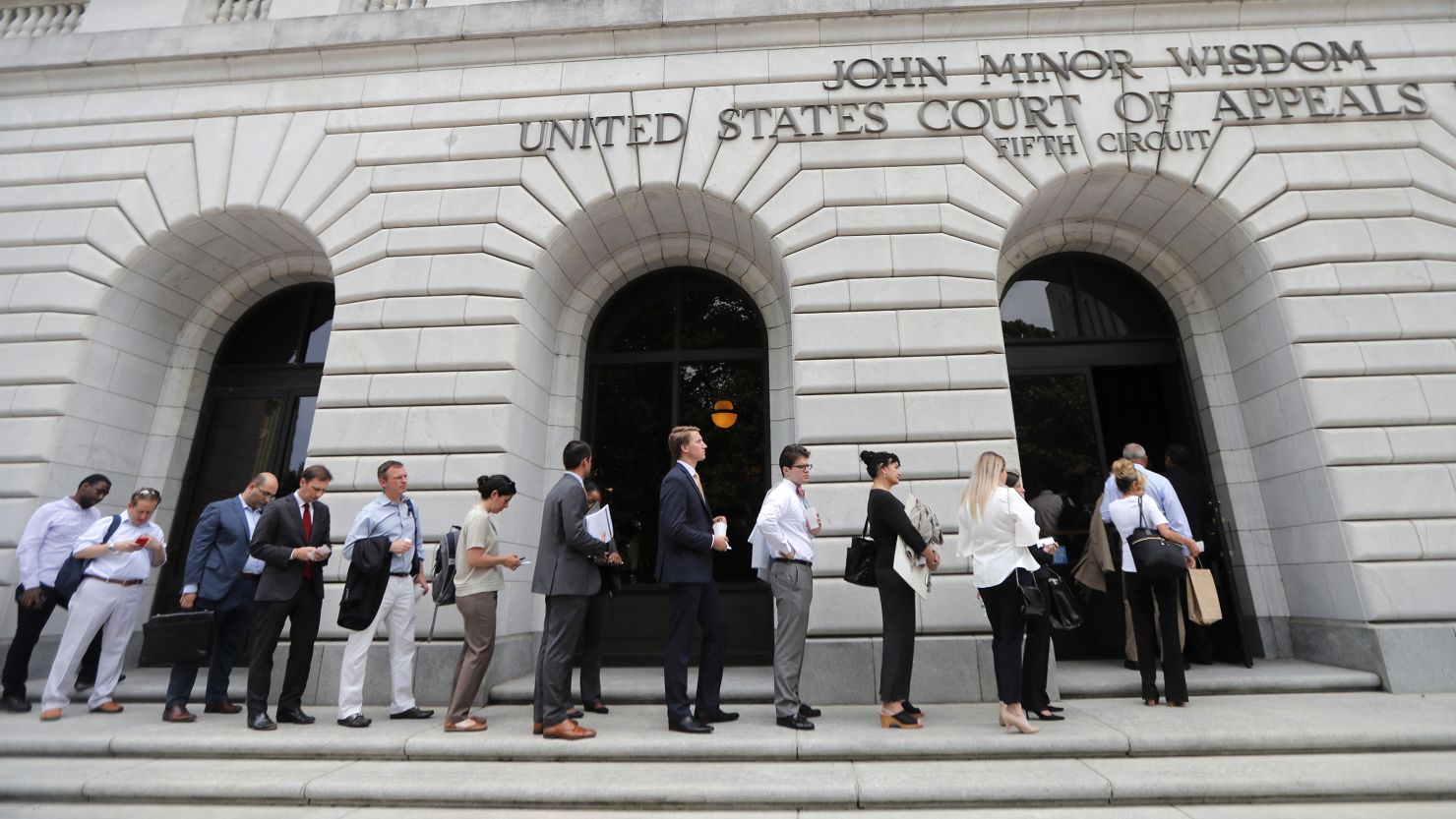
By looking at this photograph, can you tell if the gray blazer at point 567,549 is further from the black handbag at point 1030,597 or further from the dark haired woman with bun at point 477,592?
the black handbag at point 1030,597

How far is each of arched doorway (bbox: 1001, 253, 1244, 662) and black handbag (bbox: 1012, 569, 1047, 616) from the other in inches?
122

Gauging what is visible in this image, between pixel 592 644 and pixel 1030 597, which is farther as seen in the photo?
pixel 592 644

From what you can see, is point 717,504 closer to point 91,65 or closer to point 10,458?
point 10,458

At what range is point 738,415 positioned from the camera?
891 centimetres

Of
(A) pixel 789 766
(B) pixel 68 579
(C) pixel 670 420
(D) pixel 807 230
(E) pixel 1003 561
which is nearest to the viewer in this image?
(A) pixel 789 766

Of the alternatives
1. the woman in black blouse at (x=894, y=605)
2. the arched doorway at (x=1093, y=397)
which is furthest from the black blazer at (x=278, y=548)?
the arched doorway at (x=1093, y=397)

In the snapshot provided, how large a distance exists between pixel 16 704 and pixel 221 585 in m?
2.22

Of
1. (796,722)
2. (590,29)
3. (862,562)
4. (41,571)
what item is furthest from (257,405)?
(862,562)

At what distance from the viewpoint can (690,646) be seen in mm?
5383

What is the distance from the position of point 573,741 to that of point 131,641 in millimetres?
7166

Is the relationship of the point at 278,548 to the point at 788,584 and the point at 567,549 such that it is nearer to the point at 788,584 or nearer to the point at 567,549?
the point at 567,549

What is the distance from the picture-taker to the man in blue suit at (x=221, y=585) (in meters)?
6.36

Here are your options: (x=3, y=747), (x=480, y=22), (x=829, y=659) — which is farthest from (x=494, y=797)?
(x=480, y=22)

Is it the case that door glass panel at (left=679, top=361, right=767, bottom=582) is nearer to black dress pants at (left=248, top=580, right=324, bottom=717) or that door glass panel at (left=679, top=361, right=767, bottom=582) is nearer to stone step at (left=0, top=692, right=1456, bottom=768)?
stone step at (left=0, top=692, right=1456, bottom=768)
